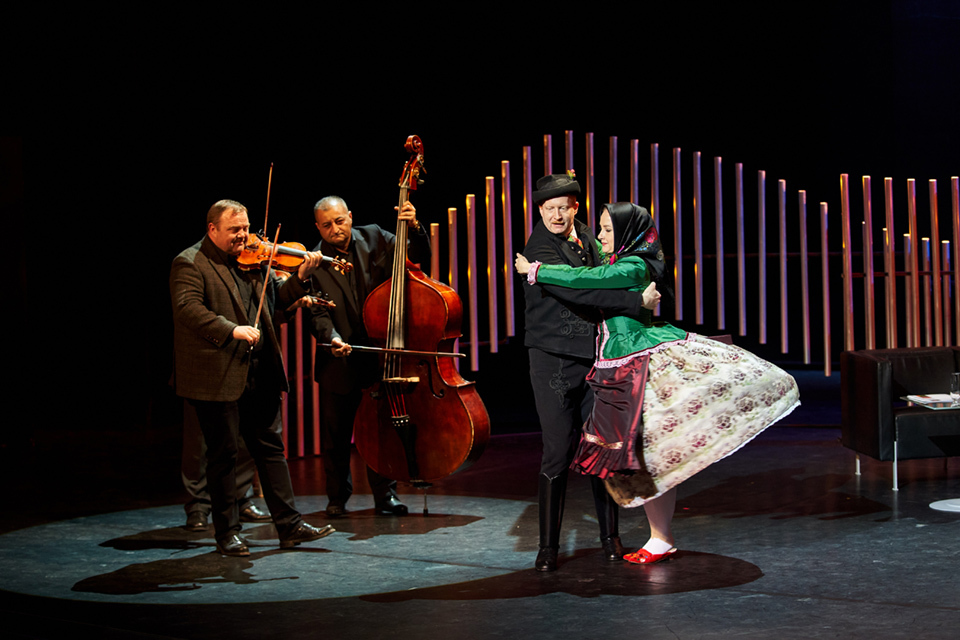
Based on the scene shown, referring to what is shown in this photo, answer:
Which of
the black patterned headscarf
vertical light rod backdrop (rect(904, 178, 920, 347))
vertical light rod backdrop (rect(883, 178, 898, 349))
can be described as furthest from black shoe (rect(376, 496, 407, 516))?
vertical light rod backdrop (rect(904, 178, 920, 347))

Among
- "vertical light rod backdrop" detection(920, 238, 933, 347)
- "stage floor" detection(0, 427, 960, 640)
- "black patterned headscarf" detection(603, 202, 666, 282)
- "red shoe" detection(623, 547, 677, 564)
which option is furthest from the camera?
"vertical light rod backdrop" detection(920, 238, 933, 347)

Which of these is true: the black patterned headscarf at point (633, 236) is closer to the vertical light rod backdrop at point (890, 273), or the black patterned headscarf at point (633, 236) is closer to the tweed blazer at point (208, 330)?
the tweed blazer at point (208, 330)

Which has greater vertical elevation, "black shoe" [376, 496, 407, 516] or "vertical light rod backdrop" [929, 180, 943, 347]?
"vertical light rod backdrop" [929, 180, 943, 347]

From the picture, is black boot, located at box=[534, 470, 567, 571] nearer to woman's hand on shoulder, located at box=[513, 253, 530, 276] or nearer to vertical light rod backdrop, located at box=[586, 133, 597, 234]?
woman's hand on shoulder, located at box=[513, 253, 530, 276]

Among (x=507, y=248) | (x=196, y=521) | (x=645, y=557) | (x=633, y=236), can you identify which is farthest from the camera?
(x=507, y=248)

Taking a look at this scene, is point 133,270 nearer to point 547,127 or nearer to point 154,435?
point 154,435

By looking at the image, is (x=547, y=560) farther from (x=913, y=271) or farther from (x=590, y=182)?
(x=913, y=271)

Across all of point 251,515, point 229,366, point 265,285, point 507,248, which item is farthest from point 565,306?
point 507,248

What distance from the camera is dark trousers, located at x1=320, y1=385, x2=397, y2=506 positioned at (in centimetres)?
468

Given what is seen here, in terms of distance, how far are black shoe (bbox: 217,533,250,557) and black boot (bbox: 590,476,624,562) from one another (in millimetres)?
1369

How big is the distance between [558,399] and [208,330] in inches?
53.0

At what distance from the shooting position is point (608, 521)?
12.5 feet

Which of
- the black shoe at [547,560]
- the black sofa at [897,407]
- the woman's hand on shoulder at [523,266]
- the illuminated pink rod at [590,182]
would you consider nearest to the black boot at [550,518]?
the black shoe at [547,560]

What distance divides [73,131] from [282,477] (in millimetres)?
3620
